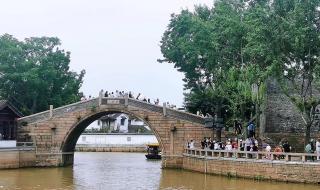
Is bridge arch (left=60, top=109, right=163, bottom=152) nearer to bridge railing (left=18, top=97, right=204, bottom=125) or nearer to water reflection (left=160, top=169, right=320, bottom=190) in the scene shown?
bridge railing (left=18, top=97, right=204, bottom=125)

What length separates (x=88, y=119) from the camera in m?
38.4

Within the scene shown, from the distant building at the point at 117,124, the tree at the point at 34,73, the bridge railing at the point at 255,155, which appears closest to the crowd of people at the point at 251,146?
the bridge railing at the point at 255,155

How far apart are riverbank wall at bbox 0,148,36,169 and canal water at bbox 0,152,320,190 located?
105 centimetres

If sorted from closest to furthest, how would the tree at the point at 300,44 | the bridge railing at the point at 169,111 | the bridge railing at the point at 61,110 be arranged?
1. the tree at the point at 300,44
2. the bridge railing at the point at 169,111
3. the bridge railing at the point at 61,110

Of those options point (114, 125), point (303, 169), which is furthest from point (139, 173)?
point (114, 125)

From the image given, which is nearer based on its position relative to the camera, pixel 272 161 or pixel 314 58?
pixel 272 161

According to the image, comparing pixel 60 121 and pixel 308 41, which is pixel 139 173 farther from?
pixel 308 41

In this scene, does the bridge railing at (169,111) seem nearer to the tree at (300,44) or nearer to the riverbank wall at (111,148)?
the tree at (300,44)

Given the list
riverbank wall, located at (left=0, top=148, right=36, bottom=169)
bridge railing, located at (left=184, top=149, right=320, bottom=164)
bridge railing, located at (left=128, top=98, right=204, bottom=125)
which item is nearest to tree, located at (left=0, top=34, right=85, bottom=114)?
riverbank wall, located at (left=0, top=148, right=36, bottom=169)

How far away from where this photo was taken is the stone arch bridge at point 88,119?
36.4 metres

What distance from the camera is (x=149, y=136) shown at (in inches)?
2495

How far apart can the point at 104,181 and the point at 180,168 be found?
30.0ft

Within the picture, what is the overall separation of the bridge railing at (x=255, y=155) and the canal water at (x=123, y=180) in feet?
4.04

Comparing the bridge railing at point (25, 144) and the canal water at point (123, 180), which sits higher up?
the bridge railing at point (25, 144)
